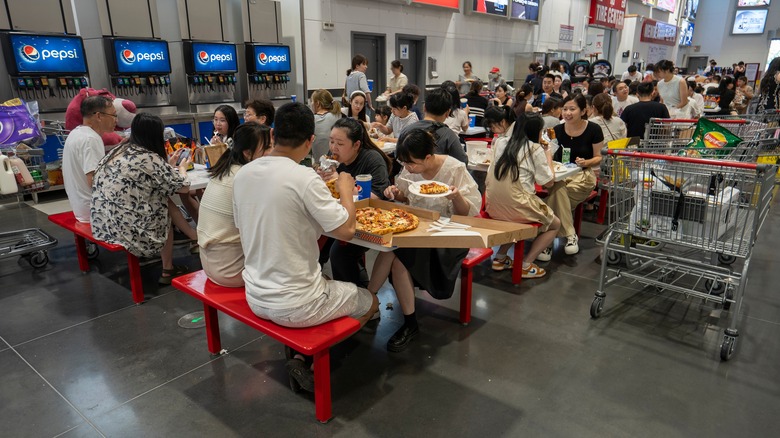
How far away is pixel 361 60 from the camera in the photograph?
793cm

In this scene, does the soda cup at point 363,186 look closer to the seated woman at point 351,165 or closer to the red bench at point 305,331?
the seated woman at point 351,165

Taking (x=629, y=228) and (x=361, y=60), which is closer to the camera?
(x=629, y=228)

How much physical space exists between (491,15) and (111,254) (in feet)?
35.9

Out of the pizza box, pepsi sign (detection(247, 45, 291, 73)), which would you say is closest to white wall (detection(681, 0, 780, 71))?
pepsi sign (detection(247, 45, 291, 73))

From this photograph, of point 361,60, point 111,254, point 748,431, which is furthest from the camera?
point 361,60

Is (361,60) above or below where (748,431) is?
above

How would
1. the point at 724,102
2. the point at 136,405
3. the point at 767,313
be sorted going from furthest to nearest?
1. the point at 724,102
2. the point at 767,313
3. the point at 136,405

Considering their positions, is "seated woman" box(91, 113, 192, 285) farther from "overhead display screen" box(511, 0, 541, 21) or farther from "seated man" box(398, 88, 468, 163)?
"overhead display screen" box(511, 0, 541, 21)

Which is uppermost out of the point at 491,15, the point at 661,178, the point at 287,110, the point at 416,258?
the point at 491,15

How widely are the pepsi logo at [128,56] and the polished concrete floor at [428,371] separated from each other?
4130mm

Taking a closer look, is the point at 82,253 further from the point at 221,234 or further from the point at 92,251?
the point at 221,234

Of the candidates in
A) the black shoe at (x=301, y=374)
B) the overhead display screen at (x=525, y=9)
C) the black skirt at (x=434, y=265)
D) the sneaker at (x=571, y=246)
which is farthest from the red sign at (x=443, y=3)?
the black shoe at (x=301, y=374)

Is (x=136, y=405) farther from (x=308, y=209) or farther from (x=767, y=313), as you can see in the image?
(x=767, y=313)

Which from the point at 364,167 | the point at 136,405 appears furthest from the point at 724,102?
the point at 136,405
